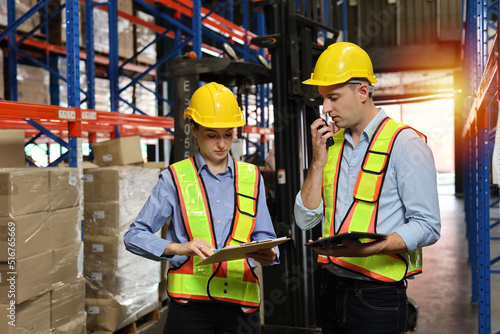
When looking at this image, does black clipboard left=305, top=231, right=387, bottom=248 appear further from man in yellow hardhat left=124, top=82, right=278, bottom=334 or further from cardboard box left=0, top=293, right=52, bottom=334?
cardboard box left=0, top=293, right=52, bottom=334

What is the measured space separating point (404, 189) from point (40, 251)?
303cm

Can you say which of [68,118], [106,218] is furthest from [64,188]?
[106,218]

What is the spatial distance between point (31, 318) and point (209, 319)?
2.23 m

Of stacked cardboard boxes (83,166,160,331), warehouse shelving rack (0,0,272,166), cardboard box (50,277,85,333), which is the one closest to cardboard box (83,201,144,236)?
stacked cardboard boxes (83,166,160,331)

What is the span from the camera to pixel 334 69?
92.6 inches

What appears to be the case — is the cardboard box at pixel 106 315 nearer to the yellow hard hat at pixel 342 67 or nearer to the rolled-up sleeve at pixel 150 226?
the rolled-up sleeve at pixel 150 226

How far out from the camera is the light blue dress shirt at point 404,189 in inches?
84.1

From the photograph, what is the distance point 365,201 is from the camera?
2262mm

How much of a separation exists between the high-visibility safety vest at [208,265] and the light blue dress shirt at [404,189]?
45 cm

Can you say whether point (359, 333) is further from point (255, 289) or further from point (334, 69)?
point (334, 69)

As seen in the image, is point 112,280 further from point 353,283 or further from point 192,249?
point 353,283

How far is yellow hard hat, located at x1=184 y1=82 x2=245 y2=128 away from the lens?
2570 mm

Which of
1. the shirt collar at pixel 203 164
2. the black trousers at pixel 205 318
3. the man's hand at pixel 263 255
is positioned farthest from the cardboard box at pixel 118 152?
the man's hand at pixel 263 255

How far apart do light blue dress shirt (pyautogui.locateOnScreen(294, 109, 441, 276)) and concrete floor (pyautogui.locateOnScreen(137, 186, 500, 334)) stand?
10.8 feet
